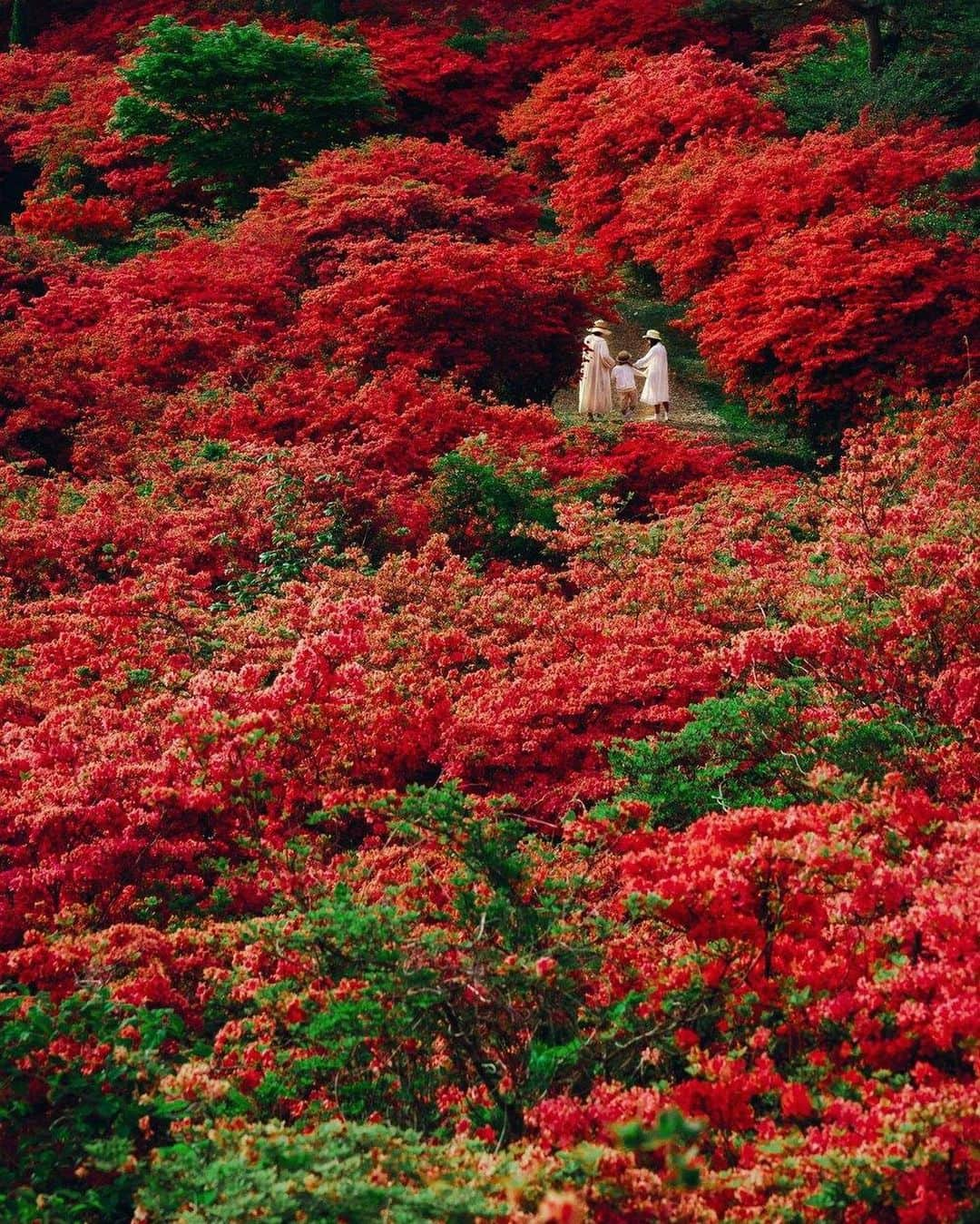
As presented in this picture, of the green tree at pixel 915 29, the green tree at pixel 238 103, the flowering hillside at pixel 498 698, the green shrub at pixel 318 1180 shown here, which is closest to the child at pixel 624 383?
the flowering hillside at pixel 498 698

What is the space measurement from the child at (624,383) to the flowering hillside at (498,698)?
0.74 meters

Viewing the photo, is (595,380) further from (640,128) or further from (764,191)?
(640,128)

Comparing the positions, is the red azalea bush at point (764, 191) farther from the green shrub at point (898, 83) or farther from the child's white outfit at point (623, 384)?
the green shrub at point (898, 83)

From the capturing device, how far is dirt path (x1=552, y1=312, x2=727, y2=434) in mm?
15250

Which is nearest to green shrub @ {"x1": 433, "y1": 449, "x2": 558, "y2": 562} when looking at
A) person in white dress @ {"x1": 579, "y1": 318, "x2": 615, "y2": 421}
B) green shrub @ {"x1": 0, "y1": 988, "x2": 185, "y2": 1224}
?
person in white dress @ {"x1": 579, "y1": 318, "x2": 615, "y2": 421}

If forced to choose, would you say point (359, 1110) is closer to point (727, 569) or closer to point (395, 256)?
point (727, 569)

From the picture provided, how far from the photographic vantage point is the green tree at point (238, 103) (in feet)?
66.4

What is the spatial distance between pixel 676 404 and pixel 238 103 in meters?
9.58

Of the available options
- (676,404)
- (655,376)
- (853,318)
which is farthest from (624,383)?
(853,318)

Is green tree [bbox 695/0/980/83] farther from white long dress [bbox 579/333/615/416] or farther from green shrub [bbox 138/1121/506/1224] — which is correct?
green shrub [bbox 138/1121/506/1224]

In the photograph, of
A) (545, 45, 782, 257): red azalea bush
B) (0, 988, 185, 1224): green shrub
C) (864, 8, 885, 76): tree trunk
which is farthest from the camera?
(864, 8, 885, 76): tree trunk

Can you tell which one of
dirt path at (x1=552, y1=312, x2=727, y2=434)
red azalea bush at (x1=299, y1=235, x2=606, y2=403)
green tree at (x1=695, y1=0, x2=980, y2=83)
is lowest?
dirt path at (x1=552, y1=312, x2=727, y2=434)

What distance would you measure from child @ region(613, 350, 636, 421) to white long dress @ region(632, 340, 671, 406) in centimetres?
13

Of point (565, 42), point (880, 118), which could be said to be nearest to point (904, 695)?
point (880, 118)
